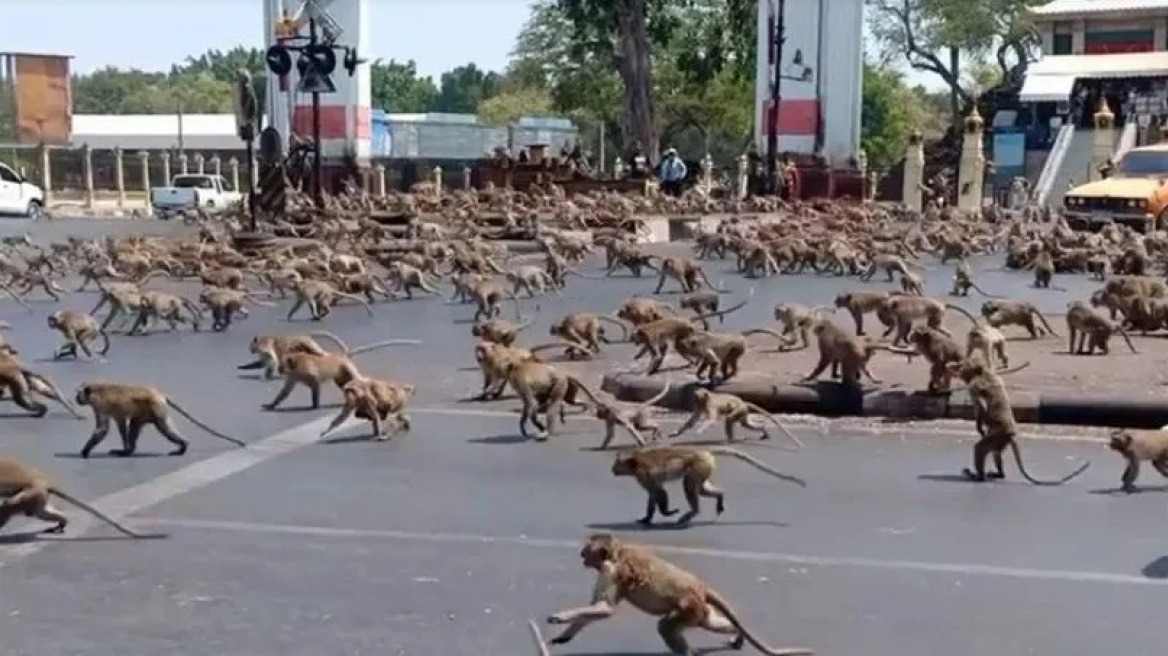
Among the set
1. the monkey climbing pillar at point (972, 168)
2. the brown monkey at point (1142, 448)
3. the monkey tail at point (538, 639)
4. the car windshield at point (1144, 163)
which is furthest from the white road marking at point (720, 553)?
the monkey climbing pillar at point (972, 168)

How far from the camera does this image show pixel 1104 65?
213 ft

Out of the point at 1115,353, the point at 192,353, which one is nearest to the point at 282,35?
the point at 192,353

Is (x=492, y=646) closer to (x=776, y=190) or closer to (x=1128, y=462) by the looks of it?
(x=1128, y=462)

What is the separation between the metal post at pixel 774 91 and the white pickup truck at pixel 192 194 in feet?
57.1

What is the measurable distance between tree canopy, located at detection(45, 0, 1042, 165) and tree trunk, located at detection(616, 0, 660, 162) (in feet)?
0.11

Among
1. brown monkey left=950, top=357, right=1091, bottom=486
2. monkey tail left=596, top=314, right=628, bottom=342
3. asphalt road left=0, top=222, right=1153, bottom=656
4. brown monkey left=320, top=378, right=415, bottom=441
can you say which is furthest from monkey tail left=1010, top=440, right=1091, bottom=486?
monkey tail left=596, top=314, right=628, bottom=342

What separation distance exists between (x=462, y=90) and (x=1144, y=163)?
126 metres

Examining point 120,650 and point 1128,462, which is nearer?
point 120,650

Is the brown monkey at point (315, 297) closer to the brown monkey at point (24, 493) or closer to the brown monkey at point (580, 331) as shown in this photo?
the brown monkey at point (580, 331)

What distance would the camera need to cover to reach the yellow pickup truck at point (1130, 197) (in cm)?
3428

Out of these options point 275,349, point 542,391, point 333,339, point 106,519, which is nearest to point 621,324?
point 333,339

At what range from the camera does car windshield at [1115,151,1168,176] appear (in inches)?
1406

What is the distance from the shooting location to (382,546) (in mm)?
8320

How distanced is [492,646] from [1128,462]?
4.97 meters
